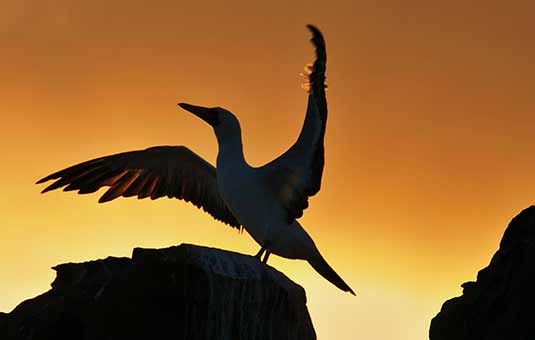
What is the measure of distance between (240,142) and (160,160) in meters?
2.86

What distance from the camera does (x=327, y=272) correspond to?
55.4ft

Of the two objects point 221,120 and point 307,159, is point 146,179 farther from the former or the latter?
point 307,159

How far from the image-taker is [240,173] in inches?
614

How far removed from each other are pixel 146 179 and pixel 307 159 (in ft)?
14.9

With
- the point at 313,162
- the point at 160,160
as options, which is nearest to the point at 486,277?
the point at 313,162

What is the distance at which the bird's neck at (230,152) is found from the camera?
15.8 m

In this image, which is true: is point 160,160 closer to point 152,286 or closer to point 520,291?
point 152,286

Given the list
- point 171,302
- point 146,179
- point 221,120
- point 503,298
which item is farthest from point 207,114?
point 503,298

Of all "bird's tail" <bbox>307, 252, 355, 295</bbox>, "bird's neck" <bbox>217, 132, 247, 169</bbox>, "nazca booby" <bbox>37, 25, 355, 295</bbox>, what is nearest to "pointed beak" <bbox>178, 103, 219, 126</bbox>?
"nazca booby" <bbox>37, 25, 355, 295</bbox>

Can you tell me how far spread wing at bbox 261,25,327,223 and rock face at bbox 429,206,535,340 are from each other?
101 inches

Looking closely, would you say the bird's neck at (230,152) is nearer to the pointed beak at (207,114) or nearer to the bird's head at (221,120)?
the bird's head at (221,120)

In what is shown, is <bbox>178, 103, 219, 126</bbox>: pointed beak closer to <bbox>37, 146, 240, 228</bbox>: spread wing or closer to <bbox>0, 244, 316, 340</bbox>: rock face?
<bbox>37, 146, 240, 228</bbox>: spread wing

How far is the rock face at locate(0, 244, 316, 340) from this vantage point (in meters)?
13.7

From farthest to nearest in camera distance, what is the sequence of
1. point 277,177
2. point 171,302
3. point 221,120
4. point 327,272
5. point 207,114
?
point 327,272 → point 207,114 → point 221,120 → point 277,177 → point 171,302
